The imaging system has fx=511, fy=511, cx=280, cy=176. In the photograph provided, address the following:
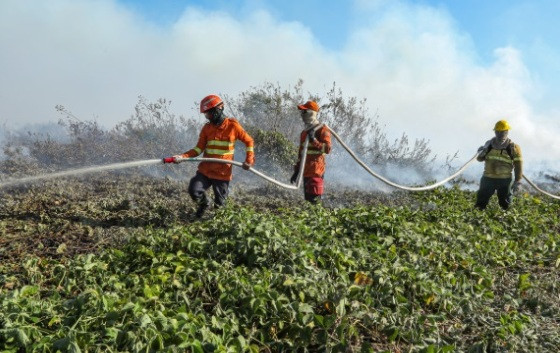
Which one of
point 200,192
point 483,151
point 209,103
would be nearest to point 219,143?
point 209,103

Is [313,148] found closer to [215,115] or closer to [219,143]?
[219,143]

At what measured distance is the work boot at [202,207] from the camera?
643 cm

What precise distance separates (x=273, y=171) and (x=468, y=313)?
863cm

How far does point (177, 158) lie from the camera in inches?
224

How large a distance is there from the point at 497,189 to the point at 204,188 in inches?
185

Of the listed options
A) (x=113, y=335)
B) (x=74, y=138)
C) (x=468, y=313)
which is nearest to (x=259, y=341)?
(x=113, y=335)

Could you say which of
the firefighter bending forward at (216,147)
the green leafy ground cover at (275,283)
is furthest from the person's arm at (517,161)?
the firefighter bending forward at (216,147)

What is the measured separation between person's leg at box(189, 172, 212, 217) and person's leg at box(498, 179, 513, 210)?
15.2 ft

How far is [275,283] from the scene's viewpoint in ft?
11.9

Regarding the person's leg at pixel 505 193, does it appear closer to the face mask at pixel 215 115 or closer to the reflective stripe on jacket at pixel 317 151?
the reflective stripe on jacket at pixel 317 151

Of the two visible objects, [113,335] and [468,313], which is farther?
[468,313]

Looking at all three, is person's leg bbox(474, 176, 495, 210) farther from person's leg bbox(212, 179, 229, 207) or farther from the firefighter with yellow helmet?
person's leg bbox(212, 179, 229, 207)

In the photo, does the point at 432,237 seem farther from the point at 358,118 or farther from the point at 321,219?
the point at 358,118

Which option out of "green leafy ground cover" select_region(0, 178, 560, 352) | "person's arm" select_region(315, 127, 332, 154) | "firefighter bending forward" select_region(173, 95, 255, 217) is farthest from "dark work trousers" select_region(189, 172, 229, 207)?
"person's arm" select_region(315, 127, 332, 154)
